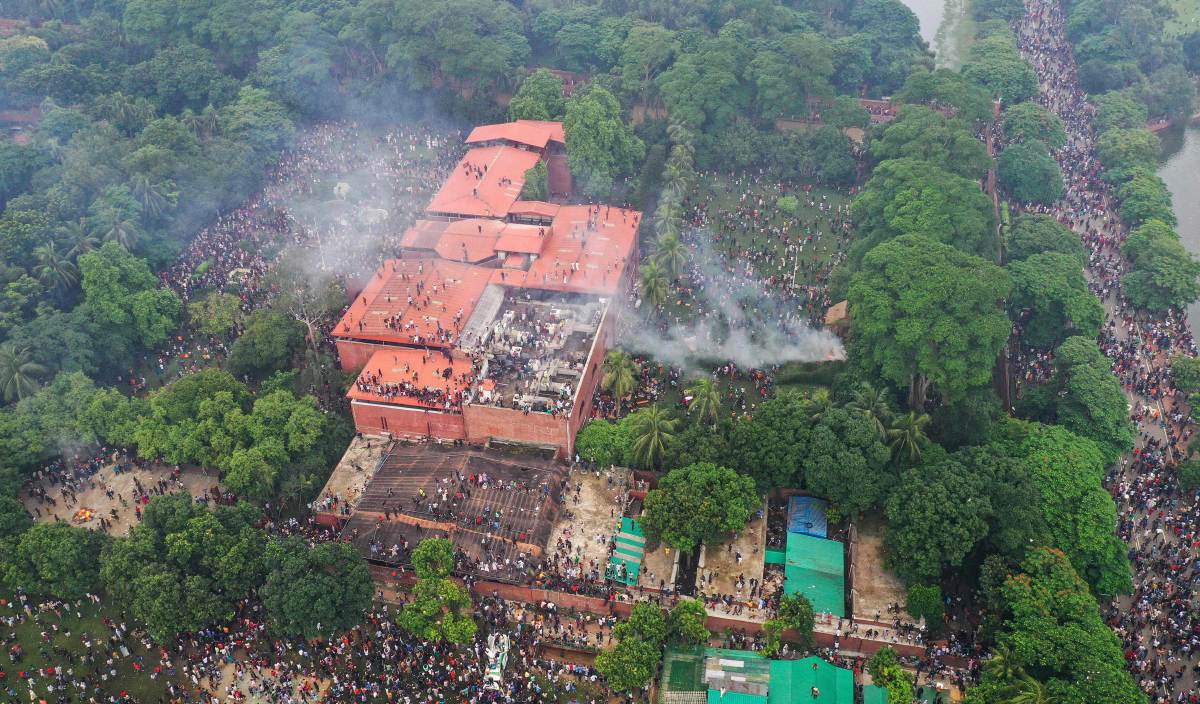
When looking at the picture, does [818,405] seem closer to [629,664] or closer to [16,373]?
[629,664]

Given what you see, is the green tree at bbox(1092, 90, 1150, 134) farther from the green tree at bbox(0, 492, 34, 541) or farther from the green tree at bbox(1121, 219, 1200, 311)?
the green tree at bbox(0, 492, 34, 541)

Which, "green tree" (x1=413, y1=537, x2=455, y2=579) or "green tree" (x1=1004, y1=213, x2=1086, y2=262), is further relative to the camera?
"green tree" (x1=1004, y1=213, x2=1086, y2=262)

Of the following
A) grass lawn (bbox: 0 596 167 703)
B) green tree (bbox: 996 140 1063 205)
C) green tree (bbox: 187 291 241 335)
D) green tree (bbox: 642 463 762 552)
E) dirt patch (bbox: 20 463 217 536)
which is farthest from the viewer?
green tree (bbox: 996 140 1063 205)

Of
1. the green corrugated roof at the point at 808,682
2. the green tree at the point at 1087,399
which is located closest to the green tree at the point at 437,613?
the green corrugated roof at the point at 808,682

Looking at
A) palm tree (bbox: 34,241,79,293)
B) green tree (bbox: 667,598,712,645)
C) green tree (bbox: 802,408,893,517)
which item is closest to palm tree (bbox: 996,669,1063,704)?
green tree (bbox: 802,408,893,517)

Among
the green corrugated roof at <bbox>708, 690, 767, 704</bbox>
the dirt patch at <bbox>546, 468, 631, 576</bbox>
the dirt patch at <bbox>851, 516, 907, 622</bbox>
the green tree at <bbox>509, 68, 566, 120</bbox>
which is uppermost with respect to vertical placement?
the green tree at <bbox>509, 68, 566, 120</bbox>

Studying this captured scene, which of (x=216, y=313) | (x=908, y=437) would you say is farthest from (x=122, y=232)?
→ (x=908, y=437)

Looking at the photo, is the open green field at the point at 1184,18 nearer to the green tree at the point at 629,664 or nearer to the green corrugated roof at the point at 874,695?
the green corrugated roof at the point at 874,695
